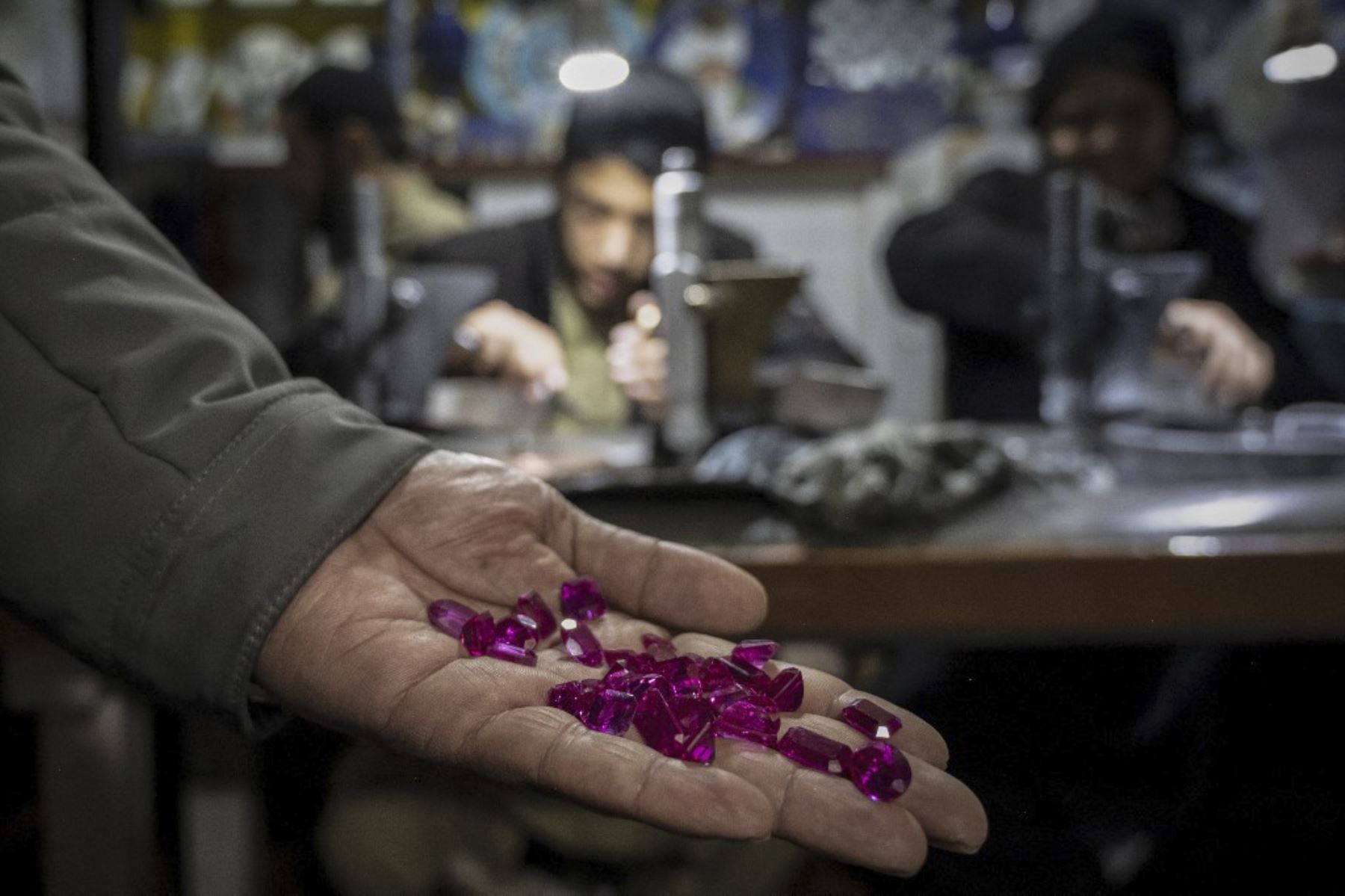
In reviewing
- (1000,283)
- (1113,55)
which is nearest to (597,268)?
(1000,283)

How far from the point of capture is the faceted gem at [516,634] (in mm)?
359

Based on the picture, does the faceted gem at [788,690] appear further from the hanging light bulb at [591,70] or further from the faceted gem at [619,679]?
the hanging light bulb at [591,70]

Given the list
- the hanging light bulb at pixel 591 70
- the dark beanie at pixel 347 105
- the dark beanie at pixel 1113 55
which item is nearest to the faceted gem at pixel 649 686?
the hanging light bulb at pixel 591 70

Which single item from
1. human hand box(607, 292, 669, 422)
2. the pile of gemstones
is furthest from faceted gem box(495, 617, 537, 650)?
human hand box(607, 292, 669, 422)

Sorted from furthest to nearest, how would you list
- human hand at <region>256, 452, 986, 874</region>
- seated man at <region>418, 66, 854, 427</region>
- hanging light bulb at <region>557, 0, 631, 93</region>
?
1. seated man at <region>418, 66, 854, 427</region>
2. hanging light bulb at <region>557, 0, 631, 93</region>
3. human hand at <region>256, 452, 986, 874</region>

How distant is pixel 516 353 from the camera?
0.91 m

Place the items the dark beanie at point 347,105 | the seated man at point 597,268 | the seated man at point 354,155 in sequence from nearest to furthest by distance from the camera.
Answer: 1. the seated man at point 597,268
2. the seated man at point 354,155
3. the dark beanie at point 347,105

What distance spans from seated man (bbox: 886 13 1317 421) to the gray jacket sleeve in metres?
0.94

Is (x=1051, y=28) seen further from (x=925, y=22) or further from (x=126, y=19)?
(x=126, y=19)

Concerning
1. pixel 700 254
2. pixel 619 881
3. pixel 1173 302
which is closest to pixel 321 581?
pixel 700 254

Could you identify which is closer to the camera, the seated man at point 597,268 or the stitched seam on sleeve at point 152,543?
the stitched seam on sleeve at point 152,543

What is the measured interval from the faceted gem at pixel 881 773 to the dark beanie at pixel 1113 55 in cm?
117

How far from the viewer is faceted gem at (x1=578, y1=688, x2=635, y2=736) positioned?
0.32 metres

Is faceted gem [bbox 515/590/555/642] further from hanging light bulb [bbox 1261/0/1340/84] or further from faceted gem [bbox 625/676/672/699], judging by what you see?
hanging light bulb [bbox 1261/0/1340/84]
